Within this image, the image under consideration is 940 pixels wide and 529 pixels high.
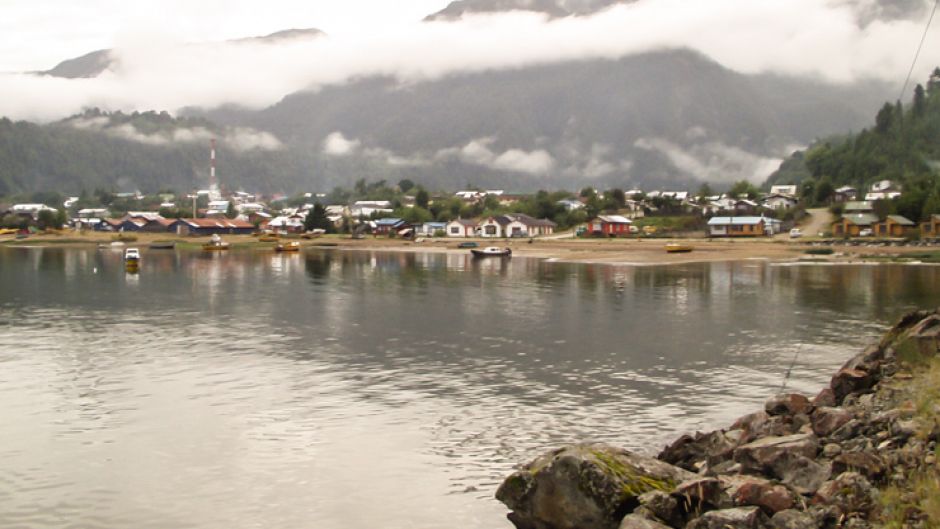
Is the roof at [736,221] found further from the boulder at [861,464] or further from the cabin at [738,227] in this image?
the boulder at [861,464]

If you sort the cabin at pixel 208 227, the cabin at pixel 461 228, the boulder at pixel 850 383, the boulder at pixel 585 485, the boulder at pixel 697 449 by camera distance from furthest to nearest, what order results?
the cabin at pixel 208 227, the cabin at pixel 461 228, the boulder at pixel 850 383, the boulder at pixel 697 449, the boulder at pixel 585 485

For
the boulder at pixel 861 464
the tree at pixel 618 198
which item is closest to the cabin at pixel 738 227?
the tree at pixel 618 198

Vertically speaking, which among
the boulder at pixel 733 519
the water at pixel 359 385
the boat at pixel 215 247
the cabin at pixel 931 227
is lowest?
the water at pixel 359 385

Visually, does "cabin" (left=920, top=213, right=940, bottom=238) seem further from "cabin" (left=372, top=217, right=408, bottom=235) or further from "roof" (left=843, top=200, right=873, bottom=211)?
"cabin" (left=372, top=217, right=408, bottom=235)

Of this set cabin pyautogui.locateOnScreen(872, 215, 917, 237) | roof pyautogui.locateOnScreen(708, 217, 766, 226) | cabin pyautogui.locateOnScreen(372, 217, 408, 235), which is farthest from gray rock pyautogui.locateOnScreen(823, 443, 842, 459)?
cabin pyautogui.locateOnScreen(372, 217, 408, 235)

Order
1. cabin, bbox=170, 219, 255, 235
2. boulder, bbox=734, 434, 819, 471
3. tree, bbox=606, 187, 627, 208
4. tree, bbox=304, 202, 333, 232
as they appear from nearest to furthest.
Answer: boulder, bbox=734, 434, 819, 471 → tree, bbox=606, 187, 627, 208 → cabin, bbox=170, 219, 255, 235 → tree, bbox=304, 202, 333, 232

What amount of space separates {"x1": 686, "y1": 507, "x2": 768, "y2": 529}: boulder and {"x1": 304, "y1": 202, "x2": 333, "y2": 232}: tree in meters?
156

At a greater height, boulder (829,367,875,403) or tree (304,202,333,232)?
tree (304,202,333,232)

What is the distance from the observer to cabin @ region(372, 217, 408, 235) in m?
157

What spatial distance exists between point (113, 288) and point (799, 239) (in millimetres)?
82885

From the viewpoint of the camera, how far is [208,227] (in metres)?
165

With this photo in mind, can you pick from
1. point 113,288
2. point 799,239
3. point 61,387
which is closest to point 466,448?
point 61,387

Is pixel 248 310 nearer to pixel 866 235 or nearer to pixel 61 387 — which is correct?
pixel 61 387

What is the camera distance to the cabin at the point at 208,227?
540ft
